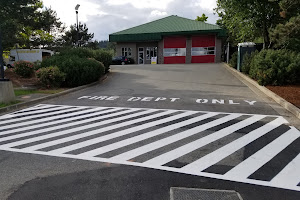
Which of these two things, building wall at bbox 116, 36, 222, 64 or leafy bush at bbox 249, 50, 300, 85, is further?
building wall at bbox 116, 36, 222, 64

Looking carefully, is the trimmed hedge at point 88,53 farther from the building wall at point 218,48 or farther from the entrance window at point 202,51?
the building wall at point 218,48

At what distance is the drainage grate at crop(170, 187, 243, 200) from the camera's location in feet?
11.1

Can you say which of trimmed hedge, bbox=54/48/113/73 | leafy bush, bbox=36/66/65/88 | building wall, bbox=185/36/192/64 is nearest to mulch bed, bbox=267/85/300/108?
leafy bush, bbox=36/66/65/88

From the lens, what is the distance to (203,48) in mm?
39844

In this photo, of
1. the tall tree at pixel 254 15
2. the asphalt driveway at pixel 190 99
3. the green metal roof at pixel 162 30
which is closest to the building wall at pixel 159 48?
the green metal roof at pixel 162 30

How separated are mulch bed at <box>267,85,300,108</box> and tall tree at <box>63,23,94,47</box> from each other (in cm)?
5371

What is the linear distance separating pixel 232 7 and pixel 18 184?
21.7m

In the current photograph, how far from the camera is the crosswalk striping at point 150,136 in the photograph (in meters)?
4.46

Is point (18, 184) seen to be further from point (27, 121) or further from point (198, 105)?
point (198, 105)

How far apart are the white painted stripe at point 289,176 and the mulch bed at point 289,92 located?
16.8 feet

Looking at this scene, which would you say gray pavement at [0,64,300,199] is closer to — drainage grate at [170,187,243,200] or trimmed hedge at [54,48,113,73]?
drainage grate at [170,187,243,200]

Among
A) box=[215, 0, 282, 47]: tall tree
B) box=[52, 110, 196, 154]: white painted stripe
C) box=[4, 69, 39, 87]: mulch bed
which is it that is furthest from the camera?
box=[215, 0, 282, 47]: tall tree

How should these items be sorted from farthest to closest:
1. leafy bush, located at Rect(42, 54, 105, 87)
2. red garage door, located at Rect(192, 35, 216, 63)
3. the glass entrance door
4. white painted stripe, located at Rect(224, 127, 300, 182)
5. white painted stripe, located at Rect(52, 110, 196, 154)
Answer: the glass entrance door, red garage door, located at Rect(192, 35, 216, 63), leafy bush, located at Rect(42, 54, 105, 87), white painted stripe, located at Rect(52, 110, 196, 154), white painted stripe, located at Rect(224, 127, 300, 182)

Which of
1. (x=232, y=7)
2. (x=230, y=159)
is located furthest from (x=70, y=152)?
(x=232, y=7)
